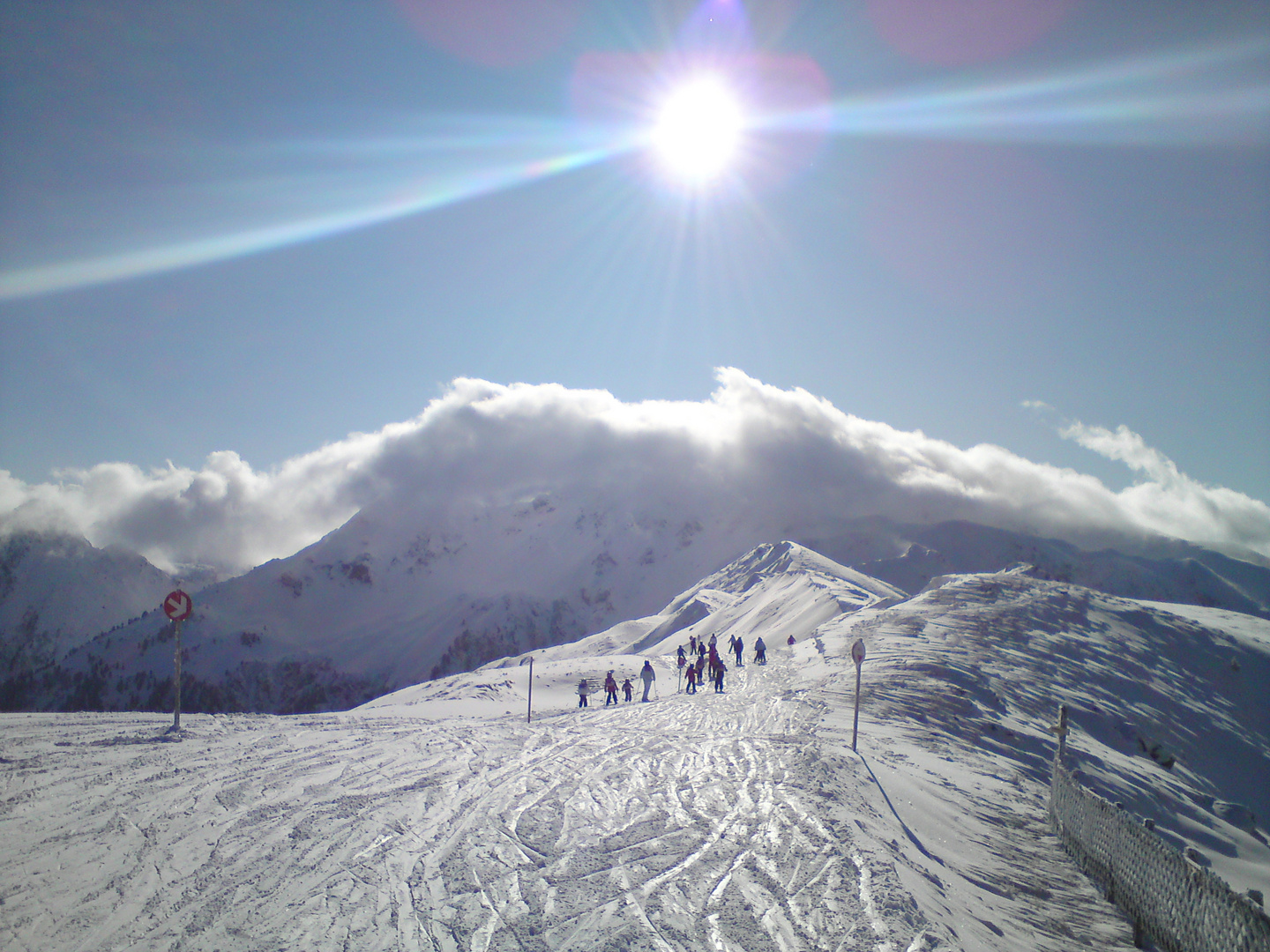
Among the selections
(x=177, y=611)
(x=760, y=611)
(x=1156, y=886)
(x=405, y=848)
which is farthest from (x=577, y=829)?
(x=760, y=611)

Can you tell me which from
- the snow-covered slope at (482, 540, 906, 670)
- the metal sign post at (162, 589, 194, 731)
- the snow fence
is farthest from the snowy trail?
the snow-covered slope at (482, 540, 906, 670)

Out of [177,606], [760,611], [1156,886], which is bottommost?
[1156,886]

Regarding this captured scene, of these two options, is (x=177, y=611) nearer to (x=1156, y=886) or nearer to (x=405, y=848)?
(x=405, y=848)

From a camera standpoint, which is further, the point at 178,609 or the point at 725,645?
the point at 725,645

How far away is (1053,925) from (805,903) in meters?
3.77

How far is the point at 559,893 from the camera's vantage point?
271 inches

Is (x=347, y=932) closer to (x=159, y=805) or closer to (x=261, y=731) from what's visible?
(x=159, y=805)

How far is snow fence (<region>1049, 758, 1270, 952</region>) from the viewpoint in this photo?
6.35m

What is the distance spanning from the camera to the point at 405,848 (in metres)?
7.95

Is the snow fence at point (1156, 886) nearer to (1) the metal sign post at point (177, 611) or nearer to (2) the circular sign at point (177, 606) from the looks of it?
(1) the metal sign post at point (177, 611)

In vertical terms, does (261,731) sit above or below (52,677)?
above

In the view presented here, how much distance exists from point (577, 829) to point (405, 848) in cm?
217

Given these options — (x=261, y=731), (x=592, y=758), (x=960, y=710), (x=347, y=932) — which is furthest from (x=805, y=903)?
(x=960, y=710)

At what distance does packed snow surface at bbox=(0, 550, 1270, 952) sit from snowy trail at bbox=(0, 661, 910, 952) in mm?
40
